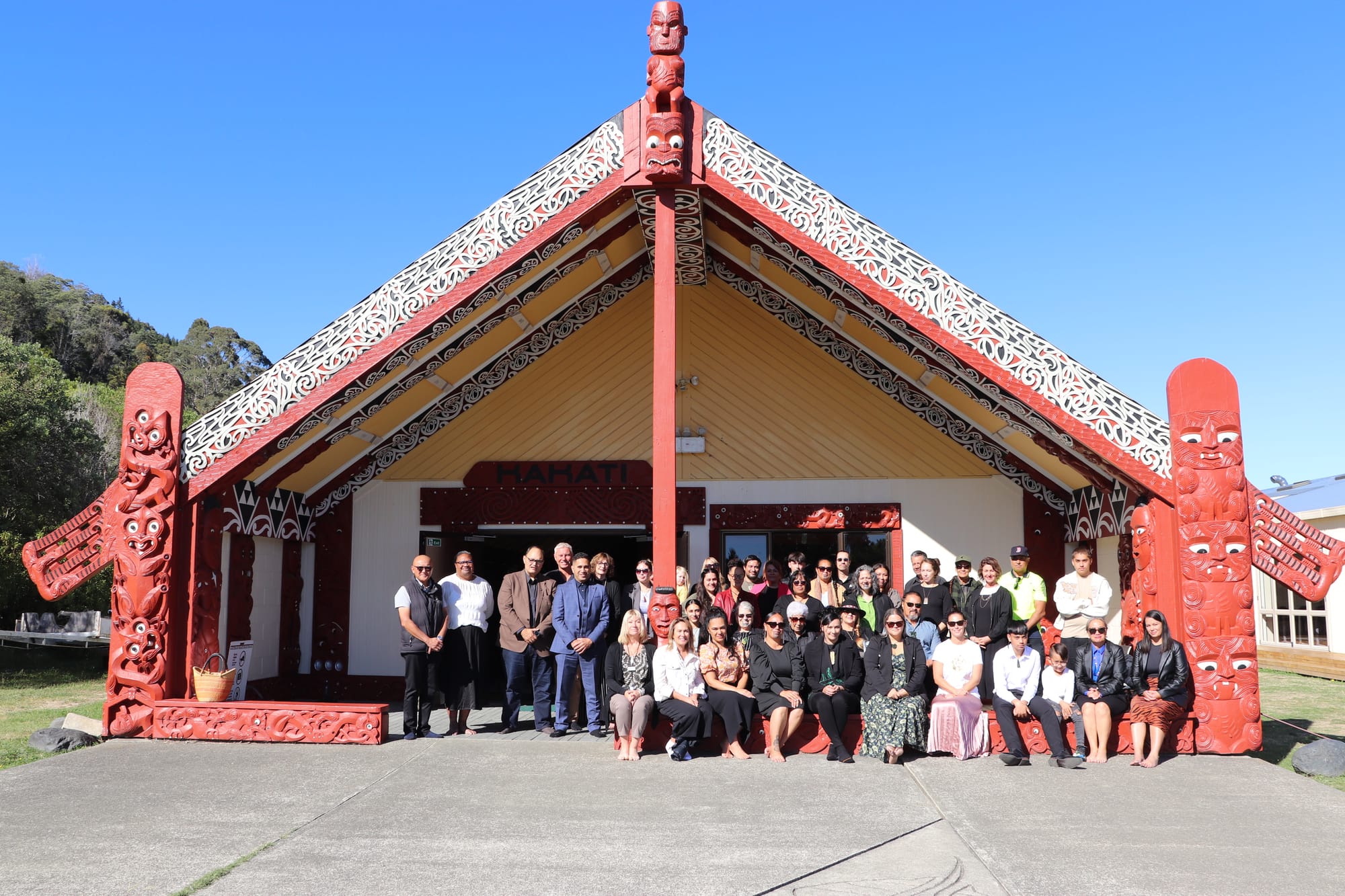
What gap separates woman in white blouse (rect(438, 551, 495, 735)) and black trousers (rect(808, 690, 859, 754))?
2.64m

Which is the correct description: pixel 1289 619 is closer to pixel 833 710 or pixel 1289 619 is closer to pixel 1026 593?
Result: pixel 1026 593

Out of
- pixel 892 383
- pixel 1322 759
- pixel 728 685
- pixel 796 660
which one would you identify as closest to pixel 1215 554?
pixel 1322 759

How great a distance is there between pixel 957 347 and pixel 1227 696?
3.06 m

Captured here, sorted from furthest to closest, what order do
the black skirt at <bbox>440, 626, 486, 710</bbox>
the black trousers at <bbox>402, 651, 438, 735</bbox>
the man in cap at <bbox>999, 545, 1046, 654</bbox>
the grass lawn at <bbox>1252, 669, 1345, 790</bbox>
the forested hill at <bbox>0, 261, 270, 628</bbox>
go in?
the forested hill at <bbox>0, 261, 270, 628</bbox>
the man in cap at <bbox>999, 545, 1046, 654</bbox>
the black skirt at <bbox>440, 626, 486, 710</bbox>
the black trousers at <bbox>402, 651, 438, 735</bbox>
the grass lawn at <bbox>1252, 669, 1345, 790</bbox>

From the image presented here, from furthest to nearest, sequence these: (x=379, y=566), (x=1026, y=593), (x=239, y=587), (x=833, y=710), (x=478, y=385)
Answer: (x=379, y=566) → (x=478, y=385) → (x=239, y=587) → (x=1026, y=593) → (x=833, y=710)

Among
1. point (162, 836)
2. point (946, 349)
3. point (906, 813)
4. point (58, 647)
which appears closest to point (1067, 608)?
point (946, 349)

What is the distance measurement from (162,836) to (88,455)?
1302 cm

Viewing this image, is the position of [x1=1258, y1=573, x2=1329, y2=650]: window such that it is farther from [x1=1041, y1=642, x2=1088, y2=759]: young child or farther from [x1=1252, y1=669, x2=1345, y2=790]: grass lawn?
[x1=1041, y1=642, x2=1088, y2=759]: young child

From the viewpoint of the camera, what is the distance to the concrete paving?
4387 millimetres

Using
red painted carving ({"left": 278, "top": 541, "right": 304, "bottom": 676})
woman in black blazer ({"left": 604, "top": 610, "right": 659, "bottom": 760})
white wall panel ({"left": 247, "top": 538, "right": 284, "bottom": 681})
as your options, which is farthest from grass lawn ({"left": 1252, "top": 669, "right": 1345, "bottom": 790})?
red painted carving ({"left": 278, "top": 541, "right": 304, "bottom": 676})

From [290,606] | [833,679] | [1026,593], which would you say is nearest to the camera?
[833,679]

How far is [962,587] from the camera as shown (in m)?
8.85

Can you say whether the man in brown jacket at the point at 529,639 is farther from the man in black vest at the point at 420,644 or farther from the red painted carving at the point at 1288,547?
the red painted carving at the point at 1288,547

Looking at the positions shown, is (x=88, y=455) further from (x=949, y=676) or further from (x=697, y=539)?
(x=949, y=676)
